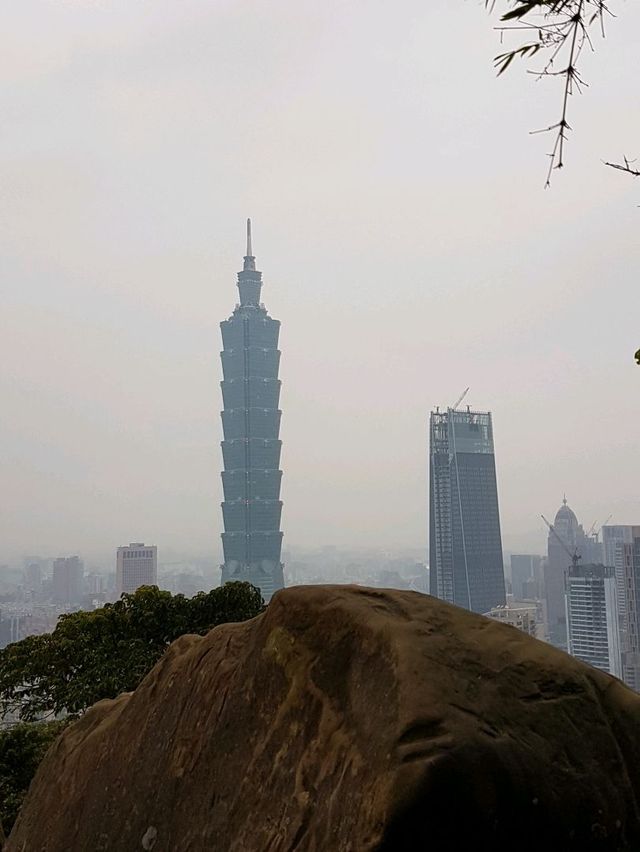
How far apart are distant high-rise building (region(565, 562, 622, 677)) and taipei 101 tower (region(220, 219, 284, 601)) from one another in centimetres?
5431

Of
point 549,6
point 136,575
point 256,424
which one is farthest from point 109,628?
point 256,424

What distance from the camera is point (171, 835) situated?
3.52 m

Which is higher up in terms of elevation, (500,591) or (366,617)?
(366,617)

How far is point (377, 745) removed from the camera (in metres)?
2.79

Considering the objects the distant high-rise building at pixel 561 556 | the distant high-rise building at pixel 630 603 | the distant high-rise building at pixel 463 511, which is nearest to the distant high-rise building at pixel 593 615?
the distant high-rise building at pixel 630 603

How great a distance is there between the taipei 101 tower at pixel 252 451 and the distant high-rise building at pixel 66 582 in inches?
1988

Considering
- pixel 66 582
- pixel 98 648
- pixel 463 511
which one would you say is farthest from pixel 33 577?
pixel 98 648

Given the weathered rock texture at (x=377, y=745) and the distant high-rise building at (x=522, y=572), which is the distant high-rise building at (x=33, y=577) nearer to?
the distant high-rise building at (x=522, y=572)

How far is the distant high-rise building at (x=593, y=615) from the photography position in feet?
195

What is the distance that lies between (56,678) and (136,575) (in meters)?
34.7

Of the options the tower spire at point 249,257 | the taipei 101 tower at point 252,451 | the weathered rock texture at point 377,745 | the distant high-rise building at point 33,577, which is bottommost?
the distant high-rise building at point 33,577

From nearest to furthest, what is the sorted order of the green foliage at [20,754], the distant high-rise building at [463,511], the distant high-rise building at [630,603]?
the green foliage at [20,754] → the distant high-rise building at [630,603] → the distant high-rise building at [463,511]

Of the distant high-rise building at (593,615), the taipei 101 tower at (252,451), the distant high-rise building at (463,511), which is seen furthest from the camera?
the taipei 101 tower at (252,451)

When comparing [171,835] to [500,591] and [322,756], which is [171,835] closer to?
[322,756]
